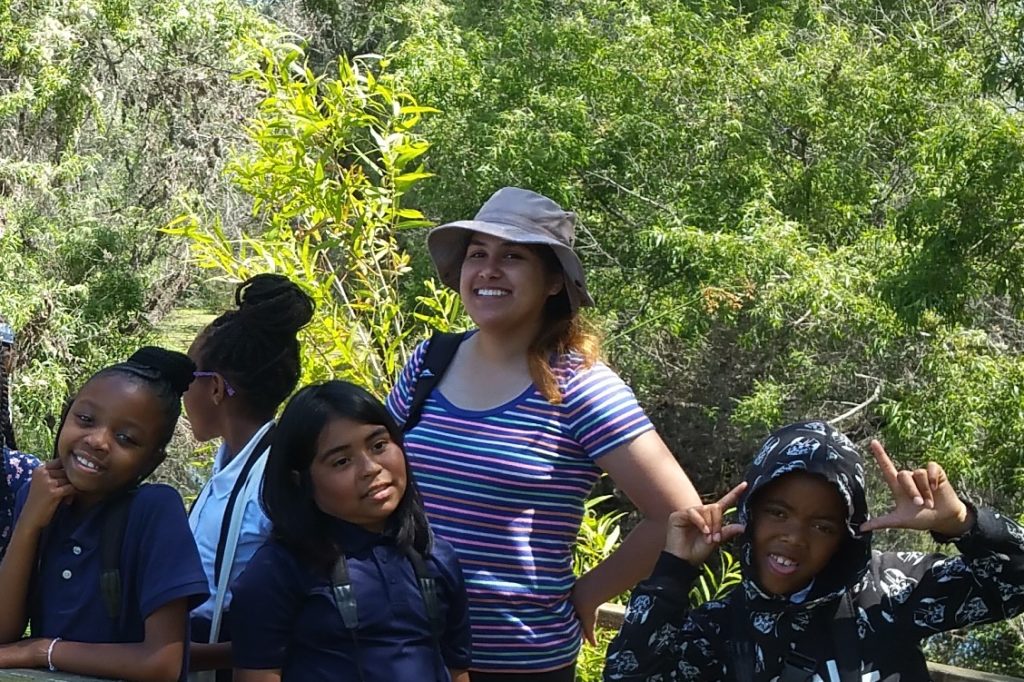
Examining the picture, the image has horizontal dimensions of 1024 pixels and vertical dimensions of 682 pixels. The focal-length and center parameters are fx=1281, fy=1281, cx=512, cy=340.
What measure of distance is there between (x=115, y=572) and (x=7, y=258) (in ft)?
27.1

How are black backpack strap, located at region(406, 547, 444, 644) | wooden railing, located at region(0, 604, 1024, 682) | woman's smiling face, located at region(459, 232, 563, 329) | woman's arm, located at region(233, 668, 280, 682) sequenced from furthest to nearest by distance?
woman's smiling face, located at region(459, 232, 563, 329), black backpack strap, located at region(406, 547, 444, 644), woman's arm, located at region(233, 668, 280, 682), wooden railing, located at region(0, 604, 1024, 682)

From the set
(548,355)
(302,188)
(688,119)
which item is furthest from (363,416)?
(688,119)

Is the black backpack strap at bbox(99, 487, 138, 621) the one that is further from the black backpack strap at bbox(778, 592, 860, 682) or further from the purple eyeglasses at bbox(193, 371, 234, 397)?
the black backpack strap at bbox(778, 592, 860, 682)

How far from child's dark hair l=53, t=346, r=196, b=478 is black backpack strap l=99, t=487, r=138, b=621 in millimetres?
101

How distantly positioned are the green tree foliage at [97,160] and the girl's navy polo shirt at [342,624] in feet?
25.6

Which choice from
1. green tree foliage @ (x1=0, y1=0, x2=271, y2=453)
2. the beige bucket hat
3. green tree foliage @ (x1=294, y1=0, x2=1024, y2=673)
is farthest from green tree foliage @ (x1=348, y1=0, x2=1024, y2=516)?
the beige bucket hat

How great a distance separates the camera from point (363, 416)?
7.41 ft

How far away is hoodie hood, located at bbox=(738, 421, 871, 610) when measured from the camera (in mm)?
2035

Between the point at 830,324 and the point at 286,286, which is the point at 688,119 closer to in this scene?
the point at 830,324

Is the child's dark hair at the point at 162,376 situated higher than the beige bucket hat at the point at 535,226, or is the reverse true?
the beige bucket hat at the point at 535,226

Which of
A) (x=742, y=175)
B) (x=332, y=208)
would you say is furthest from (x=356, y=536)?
(x=742, y=175)

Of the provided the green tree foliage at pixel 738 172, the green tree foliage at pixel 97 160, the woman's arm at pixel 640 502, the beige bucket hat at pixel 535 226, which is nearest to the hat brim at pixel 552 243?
the beige bucket hat at pixel 535 226

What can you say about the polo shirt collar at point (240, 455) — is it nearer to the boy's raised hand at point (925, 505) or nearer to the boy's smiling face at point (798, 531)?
the boy's smiling face at point (798, 531)

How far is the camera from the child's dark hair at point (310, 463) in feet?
7.26
